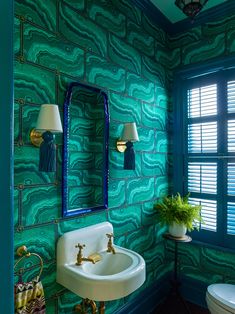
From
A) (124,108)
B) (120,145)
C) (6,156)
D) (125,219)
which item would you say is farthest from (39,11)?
(125,219)

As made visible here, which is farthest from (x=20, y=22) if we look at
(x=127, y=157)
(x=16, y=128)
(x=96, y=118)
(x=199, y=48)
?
(x=199, y=48)

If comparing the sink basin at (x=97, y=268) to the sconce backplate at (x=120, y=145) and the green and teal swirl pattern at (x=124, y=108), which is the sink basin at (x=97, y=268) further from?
the green and teal swirl pattern at (x=124, y=108)

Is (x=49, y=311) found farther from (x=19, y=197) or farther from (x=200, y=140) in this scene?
(x=200, y=140)

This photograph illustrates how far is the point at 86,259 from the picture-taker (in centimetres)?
142

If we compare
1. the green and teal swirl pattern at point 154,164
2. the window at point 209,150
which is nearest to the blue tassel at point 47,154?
the green and teal swirl pattern at point 154,164

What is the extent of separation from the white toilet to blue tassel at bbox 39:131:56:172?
1.55 m

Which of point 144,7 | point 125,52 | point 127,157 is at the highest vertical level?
point 144,7

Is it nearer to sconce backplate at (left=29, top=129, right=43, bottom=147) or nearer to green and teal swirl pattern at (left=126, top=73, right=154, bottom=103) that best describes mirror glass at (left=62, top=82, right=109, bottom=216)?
sconce backplate at (left=29, top=129, right=43, bottom=147)

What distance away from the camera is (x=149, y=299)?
7.23 ft

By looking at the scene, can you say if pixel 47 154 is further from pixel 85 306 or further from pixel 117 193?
pixel 85 306

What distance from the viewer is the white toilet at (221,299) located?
1623mm

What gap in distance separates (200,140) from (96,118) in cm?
129

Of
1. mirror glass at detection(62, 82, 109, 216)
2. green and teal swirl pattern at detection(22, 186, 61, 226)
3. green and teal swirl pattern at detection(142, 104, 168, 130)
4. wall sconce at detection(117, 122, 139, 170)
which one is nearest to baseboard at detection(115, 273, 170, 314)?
mirror glass at detection(62, 82, 109, 216)

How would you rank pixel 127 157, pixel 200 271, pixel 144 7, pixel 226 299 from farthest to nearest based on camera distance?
pixel 200 271, pixel 144 7, pixel 127 157, pixel 226 299
